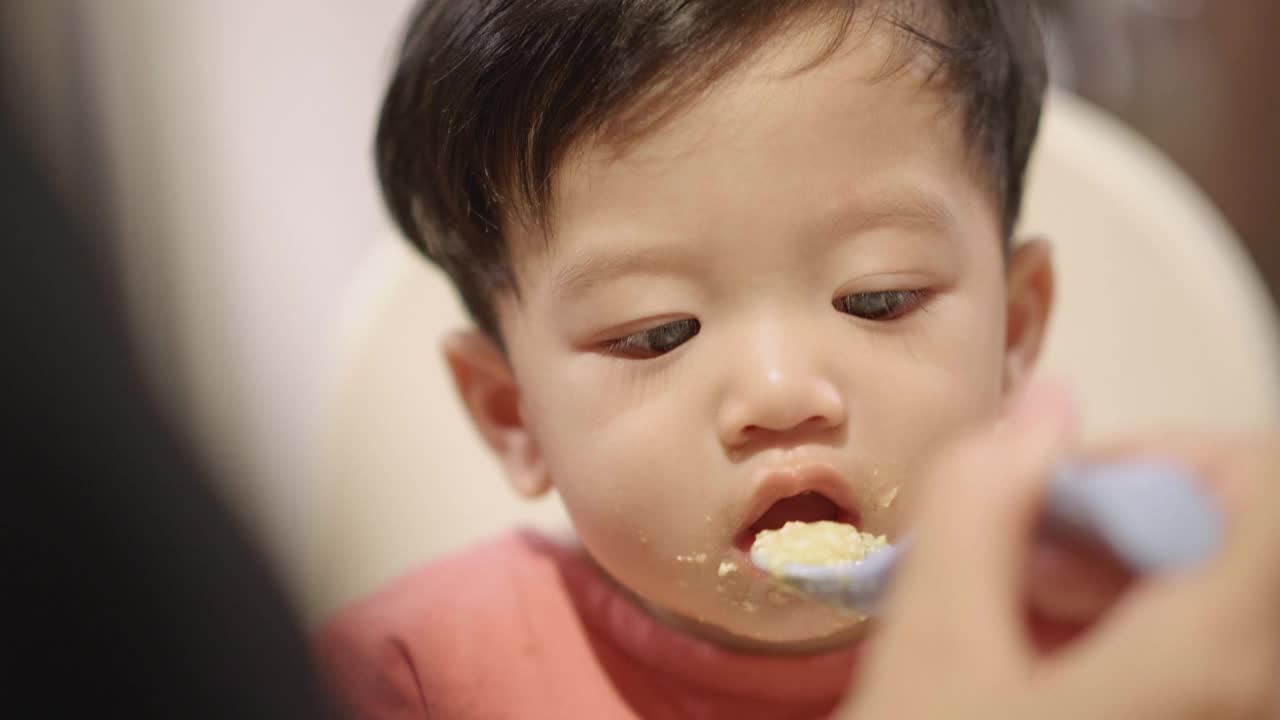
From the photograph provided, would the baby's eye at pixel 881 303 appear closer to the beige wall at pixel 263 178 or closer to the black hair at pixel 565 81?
the black hair at pixel 565 81

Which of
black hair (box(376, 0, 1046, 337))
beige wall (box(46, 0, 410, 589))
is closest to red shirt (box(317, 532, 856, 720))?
black hair (box(376, 0, 1046, 337))

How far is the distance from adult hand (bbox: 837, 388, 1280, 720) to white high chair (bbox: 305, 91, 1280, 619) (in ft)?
1.56

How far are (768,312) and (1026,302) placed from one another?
0.66ft

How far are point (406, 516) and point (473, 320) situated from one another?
26 centimetres

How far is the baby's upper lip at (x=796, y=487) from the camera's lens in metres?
0.41

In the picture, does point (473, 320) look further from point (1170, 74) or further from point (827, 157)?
point (1170, 74)

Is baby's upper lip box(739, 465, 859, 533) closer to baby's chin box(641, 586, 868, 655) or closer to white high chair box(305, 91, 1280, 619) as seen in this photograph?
baby's chin box(641, 586, 868, 655)

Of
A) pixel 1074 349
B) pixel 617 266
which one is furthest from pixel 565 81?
pixel 1074 349

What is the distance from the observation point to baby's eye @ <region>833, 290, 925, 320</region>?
1.37 ft

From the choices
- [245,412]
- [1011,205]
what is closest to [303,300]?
[245,412]

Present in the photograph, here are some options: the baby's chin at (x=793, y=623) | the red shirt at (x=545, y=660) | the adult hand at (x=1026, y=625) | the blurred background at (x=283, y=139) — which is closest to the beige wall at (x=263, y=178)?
the blurred background at (x=283, y=139)

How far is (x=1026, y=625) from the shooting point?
29cm

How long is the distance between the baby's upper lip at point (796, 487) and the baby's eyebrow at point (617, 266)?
0.08 meters

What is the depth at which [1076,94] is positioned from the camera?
1097mm
